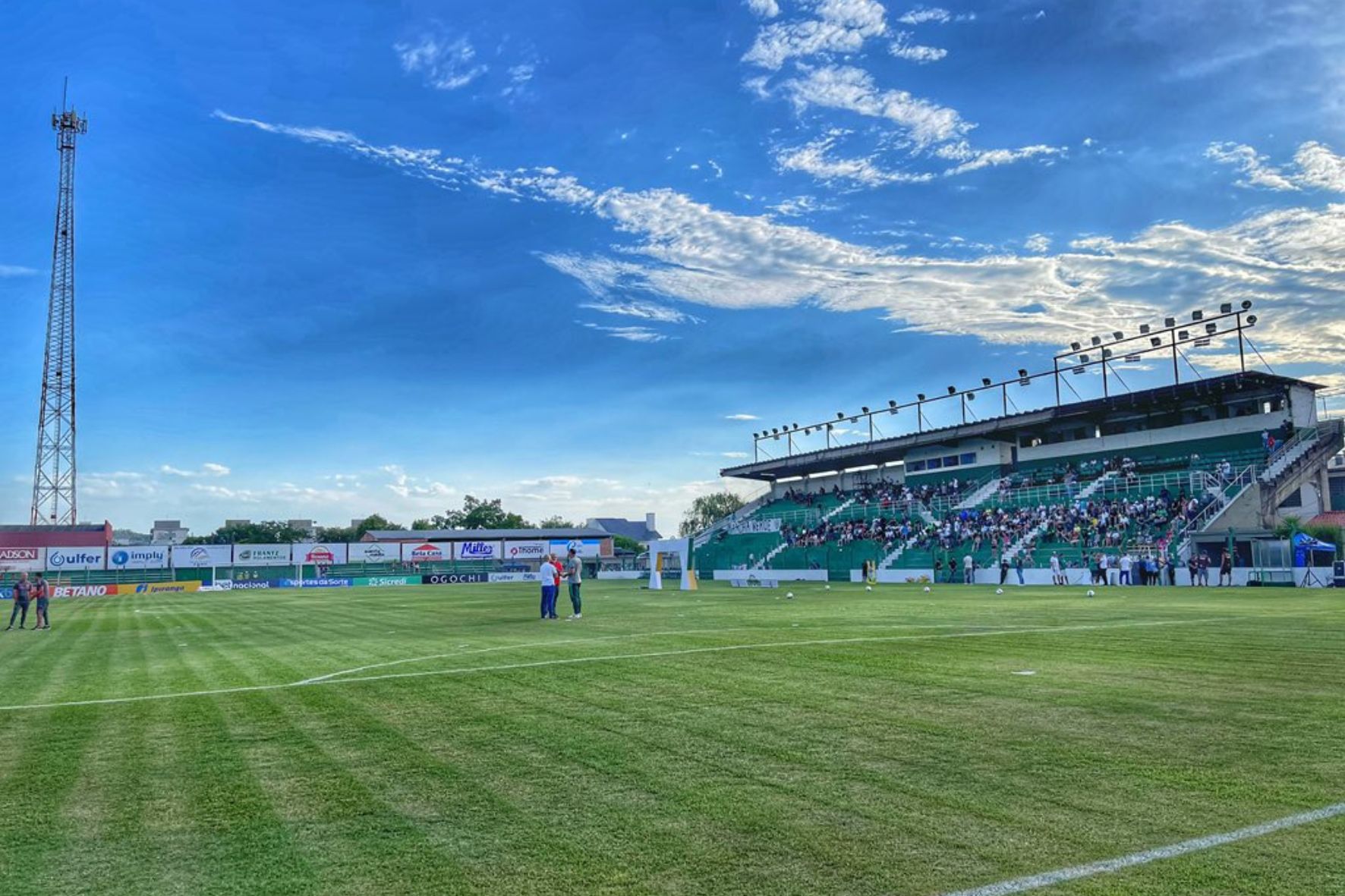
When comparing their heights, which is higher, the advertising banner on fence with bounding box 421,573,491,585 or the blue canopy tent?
the blue canopy tent

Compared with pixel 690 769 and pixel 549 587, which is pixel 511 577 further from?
pixel 690 769

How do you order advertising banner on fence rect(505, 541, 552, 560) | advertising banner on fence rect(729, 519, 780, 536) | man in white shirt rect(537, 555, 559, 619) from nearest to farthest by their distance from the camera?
man in white shirt rect(537, 555, 559, 619)
advertising banner on fence rect(729, 519, 780, 536)
advertising banner on fence rect(505, 541, 552, 560)

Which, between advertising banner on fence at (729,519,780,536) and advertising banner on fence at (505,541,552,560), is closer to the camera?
advertising banner on fence at (729,519,780,536)

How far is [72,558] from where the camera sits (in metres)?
69.2

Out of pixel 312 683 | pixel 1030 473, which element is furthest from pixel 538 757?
pixel 1030 473

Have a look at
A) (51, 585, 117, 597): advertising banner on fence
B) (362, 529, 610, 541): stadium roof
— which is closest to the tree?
(362, 529, 610, 541): stadium roof

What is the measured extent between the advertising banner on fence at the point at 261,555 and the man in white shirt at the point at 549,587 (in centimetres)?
6132

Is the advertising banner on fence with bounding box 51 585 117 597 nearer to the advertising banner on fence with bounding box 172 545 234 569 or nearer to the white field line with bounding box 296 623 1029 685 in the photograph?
the advertising banner on fence with bounding box 172 545 234 569

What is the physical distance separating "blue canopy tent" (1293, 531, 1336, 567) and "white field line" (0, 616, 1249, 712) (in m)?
21.4

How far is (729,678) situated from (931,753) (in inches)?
173

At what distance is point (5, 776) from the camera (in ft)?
24.0

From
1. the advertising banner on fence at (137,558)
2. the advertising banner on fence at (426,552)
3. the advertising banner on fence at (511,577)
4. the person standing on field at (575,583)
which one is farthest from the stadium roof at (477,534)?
the person standing on field at (575,583)

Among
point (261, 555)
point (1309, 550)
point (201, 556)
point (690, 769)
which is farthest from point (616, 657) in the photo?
point (261, 555)

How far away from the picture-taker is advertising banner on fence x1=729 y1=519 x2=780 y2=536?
75.7 meters
